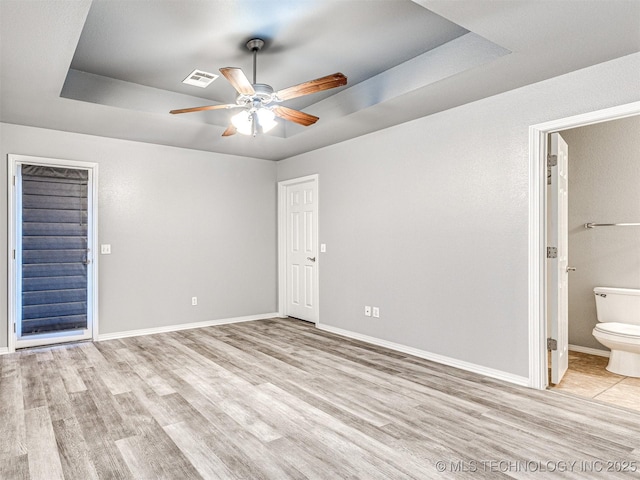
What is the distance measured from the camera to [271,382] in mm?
3328

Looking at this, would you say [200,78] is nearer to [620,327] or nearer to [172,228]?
[172,228]

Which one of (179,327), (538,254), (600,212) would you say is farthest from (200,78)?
(600,212)

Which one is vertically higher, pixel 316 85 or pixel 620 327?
pixel 316 85

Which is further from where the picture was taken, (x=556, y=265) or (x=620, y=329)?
(x=620, y=329)

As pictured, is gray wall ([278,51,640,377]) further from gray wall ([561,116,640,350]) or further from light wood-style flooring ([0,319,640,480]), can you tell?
gray wall ([561,116,640,350])

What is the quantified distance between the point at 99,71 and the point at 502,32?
3283 millimetres

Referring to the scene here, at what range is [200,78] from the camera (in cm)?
375

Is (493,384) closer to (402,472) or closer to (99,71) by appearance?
(402,472)

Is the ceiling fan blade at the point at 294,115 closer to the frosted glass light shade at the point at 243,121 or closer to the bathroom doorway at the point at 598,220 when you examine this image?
the frosted glass light shade at the point at 243,121

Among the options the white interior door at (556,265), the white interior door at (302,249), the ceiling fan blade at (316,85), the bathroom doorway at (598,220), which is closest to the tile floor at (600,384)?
the bathroom doorway at (598,220)

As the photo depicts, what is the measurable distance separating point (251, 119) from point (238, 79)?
2.26 feet

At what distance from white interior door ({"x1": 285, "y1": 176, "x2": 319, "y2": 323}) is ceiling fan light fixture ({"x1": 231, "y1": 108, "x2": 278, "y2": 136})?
6.95 ft

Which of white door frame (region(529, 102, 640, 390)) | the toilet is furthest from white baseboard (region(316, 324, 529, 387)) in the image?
the toilet

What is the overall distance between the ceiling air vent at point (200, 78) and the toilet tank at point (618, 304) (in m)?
4.26
